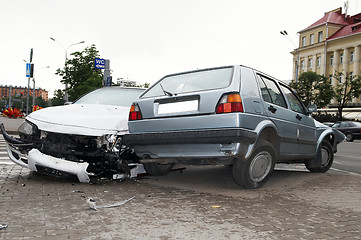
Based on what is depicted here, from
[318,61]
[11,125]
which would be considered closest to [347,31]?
[318,61]

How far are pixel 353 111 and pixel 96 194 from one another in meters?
51.3

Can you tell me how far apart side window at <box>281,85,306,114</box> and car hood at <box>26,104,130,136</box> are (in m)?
2.53

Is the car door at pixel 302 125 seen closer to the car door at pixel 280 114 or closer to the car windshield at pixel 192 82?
the car door at pixel 280 114

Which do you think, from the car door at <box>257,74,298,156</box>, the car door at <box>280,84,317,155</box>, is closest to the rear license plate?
the car door at <box>257,74,298,156</box>

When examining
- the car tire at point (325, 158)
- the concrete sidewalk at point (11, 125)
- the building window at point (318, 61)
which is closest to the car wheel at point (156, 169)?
the car tire at point (325, 158)

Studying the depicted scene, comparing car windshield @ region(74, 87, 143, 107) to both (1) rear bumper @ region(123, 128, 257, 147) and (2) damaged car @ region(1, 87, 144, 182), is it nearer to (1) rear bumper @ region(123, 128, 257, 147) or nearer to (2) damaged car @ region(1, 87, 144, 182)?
(2) damaged car @ region(1, 87, 144, 182)

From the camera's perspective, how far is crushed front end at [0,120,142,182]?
5008 mm

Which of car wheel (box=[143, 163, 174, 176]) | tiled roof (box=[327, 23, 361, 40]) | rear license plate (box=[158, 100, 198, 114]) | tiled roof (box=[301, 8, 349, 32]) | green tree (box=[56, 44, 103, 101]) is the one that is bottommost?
car wheel (box=[143, 163, 174, 176])

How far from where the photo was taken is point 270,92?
17.7ft

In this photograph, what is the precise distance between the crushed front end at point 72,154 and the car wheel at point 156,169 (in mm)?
428

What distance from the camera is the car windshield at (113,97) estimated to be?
6477 mm

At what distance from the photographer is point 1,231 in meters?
3.07

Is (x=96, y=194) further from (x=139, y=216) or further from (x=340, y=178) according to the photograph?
(x=340, y=178)

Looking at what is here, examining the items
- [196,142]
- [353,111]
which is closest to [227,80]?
[196,142]
